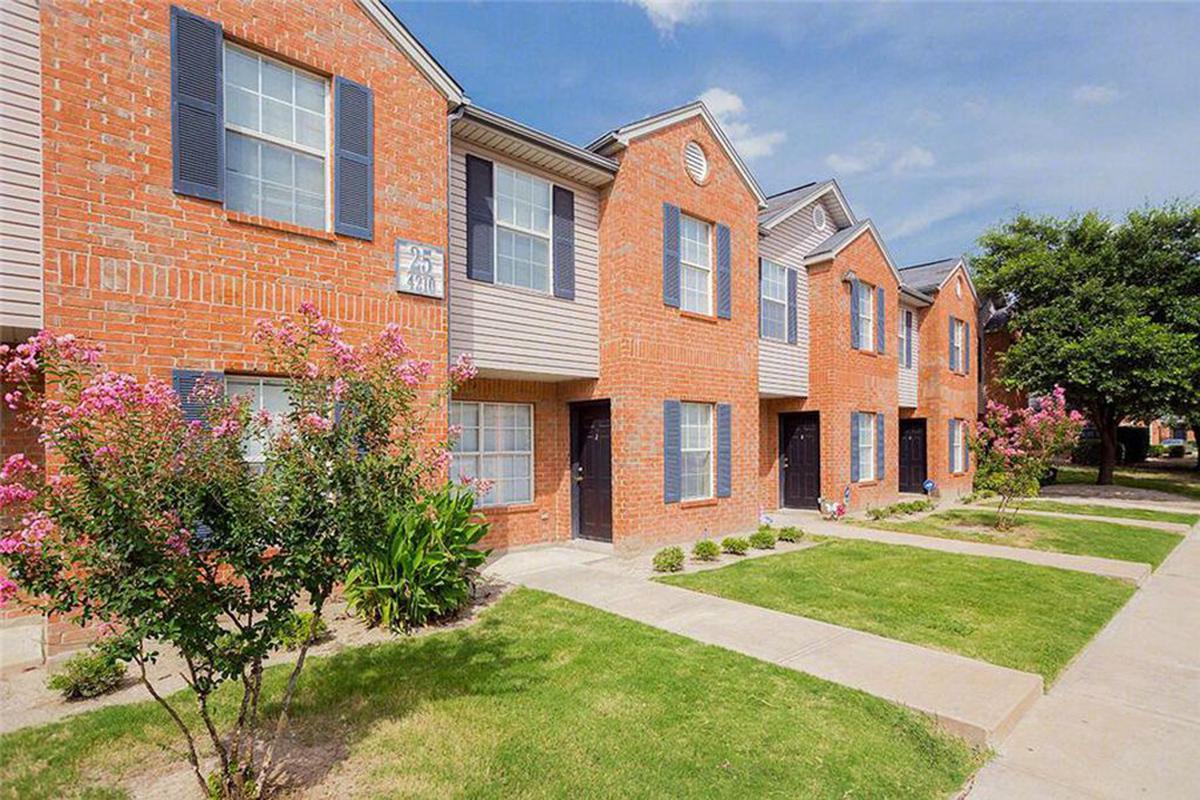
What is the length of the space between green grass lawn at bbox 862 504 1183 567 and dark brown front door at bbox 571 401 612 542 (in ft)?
23.1

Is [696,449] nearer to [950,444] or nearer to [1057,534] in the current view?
[1057,534]

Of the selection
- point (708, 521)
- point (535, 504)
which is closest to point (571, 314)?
point (535, 504)

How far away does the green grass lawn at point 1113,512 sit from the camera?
15.5m

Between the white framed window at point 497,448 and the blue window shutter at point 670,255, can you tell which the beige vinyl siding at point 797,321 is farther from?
the white framed window at point 497,448

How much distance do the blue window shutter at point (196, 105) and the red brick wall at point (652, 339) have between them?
593 centimetres

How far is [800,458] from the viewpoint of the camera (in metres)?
15.8

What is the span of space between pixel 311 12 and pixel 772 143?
42.0 ft

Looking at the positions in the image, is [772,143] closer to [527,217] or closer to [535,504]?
[527,217]

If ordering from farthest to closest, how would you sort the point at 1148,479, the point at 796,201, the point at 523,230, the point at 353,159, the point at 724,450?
the point at 1148,479 → the point at 796,201 → the point at 724,450 → the point at 523,230 → the point at 353,159

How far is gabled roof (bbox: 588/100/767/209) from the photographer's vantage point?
10125mm

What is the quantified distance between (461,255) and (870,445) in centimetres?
1286

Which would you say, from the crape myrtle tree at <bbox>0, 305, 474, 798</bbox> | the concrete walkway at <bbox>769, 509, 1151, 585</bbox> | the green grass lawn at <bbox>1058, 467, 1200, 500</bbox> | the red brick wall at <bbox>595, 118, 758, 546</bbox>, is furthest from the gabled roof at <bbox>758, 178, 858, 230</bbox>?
the green grass lawn at <bbox>1058, 467, 1200, 500</bbox>

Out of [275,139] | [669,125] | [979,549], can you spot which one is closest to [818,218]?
[669,125]

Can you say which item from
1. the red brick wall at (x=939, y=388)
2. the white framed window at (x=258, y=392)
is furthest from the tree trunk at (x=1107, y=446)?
the white framed window at (x=258, y=392)
